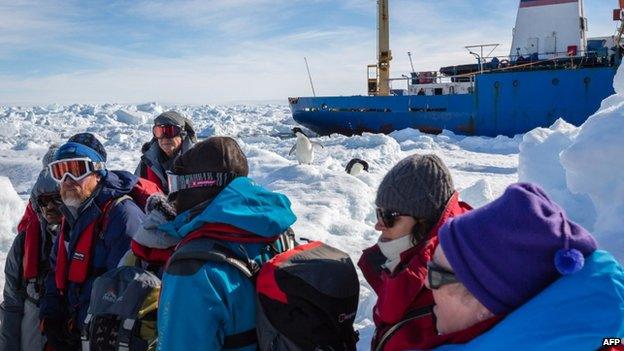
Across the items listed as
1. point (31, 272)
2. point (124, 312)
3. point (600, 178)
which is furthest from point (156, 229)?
point (600, 178)

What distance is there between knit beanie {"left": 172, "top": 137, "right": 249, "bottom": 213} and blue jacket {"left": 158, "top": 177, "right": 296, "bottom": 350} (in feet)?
0.18

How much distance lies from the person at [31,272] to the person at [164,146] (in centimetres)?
118

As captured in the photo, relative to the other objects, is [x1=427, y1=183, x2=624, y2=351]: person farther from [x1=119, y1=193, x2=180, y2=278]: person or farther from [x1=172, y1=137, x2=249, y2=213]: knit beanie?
[x1=119, y1=193, x2=180, y2=278]: person

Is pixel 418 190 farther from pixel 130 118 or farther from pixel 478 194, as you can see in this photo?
pixel 130 118

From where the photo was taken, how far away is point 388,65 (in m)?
22.1

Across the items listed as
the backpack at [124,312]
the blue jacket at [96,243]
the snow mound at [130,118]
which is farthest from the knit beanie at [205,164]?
the snow mound at [130,118]

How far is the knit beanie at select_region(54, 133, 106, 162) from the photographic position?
229 centimetres

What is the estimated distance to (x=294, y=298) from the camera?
1408 millimetres

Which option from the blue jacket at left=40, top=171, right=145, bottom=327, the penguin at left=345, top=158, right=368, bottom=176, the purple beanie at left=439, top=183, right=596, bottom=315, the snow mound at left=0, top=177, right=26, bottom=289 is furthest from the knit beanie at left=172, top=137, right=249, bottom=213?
the penguin at left=345, top=158, right=368, bottom=176

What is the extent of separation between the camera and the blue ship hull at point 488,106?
53.7 ft

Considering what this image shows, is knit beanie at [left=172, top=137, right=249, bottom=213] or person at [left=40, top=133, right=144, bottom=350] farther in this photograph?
person at [left=40, top=133, right=144, bottom=350]

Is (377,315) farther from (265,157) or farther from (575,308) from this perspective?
(265,157)

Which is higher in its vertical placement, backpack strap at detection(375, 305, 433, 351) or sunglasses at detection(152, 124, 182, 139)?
sunglasses at detection(152, 124, 182, 139)

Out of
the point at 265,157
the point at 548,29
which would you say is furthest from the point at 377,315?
the point at 548,29
